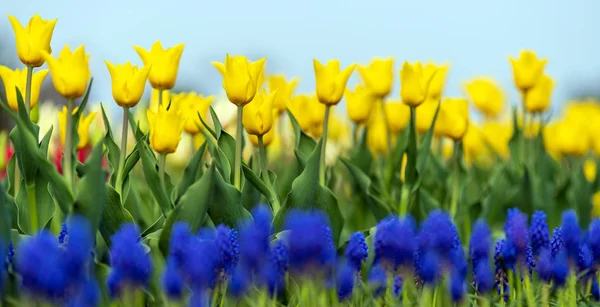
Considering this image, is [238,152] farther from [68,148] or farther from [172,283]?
[172,283]

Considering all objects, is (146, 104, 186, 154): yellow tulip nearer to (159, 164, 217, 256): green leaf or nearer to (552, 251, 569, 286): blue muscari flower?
(159, 164, 217, 256): green leaf

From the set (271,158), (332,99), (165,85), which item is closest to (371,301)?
(332,99)

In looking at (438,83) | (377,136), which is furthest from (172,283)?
(377,136)

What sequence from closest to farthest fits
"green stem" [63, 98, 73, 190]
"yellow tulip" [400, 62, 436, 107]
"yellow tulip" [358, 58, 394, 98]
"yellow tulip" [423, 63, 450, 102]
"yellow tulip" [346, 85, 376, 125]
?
"green stem" [63, 98, 73, 190], "yellow tulip" [400, 62, 436, 107], "yellow tulip" [358, 58, 394, 98], "yellow tulip" [346, 85, 376, 125], "yellow tulip" [423, 63, 450, 102]

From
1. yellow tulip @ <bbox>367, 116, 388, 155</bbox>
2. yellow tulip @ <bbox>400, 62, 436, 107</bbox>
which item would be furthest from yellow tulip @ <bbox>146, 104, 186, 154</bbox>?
yellow tulip @ <bbox>367, 116, 388, 155</bbox>

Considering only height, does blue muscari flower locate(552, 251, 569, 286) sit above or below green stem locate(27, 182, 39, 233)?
above

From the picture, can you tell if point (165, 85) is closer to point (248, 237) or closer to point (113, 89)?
point (113, 89)

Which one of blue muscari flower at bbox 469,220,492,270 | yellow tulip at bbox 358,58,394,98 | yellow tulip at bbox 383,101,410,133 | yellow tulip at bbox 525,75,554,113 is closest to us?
blue muscari flower at bbox 469,220,492,270

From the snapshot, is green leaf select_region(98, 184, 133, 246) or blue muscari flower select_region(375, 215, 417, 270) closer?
blue muscari flower select_region(375, 215, 417, 270)
